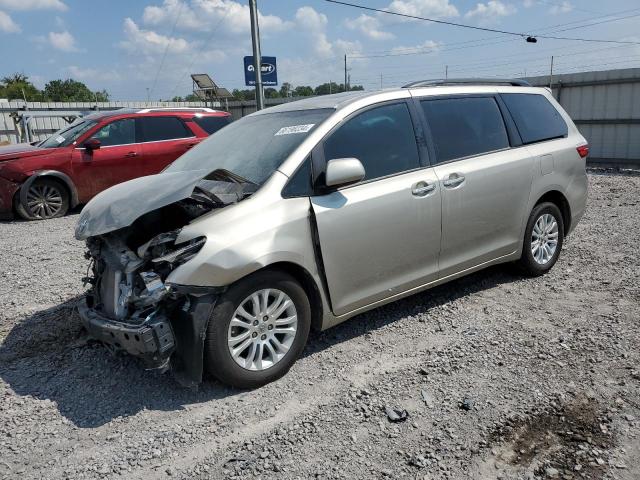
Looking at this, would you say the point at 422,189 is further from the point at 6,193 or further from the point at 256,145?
the point at 6,193

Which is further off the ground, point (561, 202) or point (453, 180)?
point (453, 180)

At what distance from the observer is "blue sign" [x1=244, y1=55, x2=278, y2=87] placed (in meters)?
14.6

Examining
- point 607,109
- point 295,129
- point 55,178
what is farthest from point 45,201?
point 607,109

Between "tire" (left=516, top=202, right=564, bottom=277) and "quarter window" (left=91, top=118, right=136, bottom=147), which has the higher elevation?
"quarter window" (left=91, top=118, right=136, bottom=147)

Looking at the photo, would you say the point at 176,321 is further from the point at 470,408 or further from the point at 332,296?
the point at 470,408

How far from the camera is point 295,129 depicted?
3873mm

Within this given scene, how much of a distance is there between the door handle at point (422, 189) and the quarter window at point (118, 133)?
7.23 meters

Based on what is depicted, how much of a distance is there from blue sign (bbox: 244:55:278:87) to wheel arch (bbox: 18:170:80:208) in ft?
22.3

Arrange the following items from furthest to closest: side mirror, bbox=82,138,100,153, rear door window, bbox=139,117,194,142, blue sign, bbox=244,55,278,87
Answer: blue sign, bbox=244,55,278,87
rear door window, bbox=139,117,194,142
side mirror, bbox=82,138,100,153

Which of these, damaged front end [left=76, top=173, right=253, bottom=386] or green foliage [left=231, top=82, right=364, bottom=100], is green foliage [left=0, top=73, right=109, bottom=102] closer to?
green foliage [left=231, top=82, right=364, bottom=100]

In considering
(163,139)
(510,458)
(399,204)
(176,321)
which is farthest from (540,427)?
(163,139)

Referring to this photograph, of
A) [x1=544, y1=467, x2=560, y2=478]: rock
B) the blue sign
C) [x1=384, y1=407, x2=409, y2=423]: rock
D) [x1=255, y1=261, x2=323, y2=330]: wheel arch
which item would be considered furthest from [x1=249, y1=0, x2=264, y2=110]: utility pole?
[x1=544, y1=467, x2=560, y2=478]: rock

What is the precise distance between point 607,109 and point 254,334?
12.7m

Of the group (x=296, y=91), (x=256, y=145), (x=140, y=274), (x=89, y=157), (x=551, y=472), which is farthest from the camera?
(x=296, y=91)
